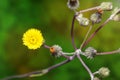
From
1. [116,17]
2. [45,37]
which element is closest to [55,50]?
[116,17]

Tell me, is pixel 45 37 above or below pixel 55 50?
above

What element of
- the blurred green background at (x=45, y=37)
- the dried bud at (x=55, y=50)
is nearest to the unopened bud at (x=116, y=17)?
the dried bud at (x=55, y=50)

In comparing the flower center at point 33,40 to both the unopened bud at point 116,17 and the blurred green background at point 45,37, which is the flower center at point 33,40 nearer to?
the unopened bud at point 116,17

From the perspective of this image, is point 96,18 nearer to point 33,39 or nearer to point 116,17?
point 116,17

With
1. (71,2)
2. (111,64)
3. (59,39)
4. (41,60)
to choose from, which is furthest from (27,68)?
(71,2)

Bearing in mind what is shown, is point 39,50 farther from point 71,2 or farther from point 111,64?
point 71,2

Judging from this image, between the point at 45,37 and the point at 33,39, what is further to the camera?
the point at 45,37

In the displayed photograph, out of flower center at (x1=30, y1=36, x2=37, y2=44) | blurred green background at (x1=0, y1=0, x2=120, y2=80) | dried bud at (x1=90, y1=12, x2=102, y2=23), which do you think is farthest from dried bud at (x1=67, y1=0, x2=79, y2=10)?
blurred green background at (x1=0, y1=0, x2=120, y2=80)
